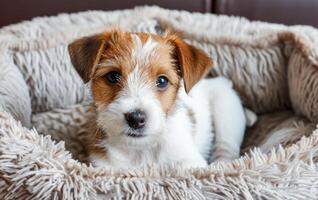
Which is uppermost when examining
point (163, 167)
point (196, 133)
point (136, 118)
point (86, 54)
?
point (86, 54)

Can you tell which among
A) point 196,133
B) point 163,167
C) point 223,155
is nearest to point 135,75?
point 163,167

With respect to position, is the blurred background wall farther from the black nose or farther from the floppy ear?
the black nose

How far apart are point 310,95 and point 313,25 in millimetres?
672

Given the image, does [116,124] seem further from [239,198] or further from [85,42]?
[239,198]

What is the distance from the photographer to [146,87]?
1782 millimetres

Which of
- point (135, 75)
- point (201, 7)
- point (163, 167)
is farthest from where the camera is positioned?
point (201, 7)

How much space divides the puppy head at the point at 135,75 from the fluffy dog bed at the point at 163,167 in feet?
0.59

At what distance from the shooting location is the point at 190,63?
1.87m

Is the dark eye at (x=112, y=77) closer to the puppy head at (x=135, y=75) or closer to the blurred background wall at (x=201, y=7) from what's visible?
the puppy head at (x=135, y=75)

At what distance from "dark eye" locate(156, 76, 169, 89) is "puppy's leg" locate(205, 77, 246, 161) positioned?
518 millimetres

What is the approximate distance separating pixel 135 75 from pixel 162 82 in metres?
0.11

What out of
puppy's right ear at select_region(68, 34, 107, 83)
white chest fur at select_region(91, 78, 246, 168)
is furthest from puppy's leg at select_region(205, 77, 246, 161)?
puppy's right ear at select_region(68, 34, 107, 83)

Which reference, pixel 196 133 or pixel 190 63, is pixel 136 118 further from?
pixel 196 133

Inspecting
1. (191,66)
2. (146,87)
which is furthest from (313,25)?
(146,87)
